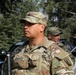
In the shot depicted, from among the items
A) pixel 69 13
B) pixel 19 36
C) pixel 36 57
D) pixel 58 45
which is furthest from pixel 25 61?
pixel 69 13

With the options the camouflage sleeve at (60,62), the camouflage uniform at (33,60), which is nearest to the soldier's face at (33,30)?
the camouflage uniform at (33,60)

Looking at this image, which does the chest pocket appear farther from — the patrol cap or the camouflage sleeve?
the patrol cap

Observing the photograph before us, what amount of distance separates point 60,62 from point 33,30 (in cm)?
39

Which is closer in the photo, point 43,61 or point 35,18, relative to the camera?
point 43,61

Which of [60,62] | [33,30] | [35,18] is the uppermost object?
Result: [35,18]

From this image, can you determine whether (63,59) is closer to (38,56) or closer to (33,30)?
(38,56)

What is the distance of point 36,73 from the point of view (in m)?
3.44

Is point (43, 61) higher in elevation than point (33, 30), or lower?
lower

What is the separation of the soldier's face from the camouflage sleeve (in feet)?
0.72

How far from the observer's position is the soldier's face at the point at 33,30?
11.5 feet

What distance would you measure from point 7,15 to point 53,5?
17312 millimetres

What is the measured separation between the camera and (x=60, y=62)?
11.1ft

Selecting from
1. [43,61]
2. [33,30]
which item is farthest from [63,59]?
[33,30]

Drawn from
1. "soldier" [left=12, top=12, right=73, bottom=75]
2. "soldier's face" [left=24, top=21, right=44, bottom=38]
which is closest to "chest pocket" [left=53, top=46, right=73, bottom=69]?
"soldier" [left=12, top=12, right=73, bottom=75]
